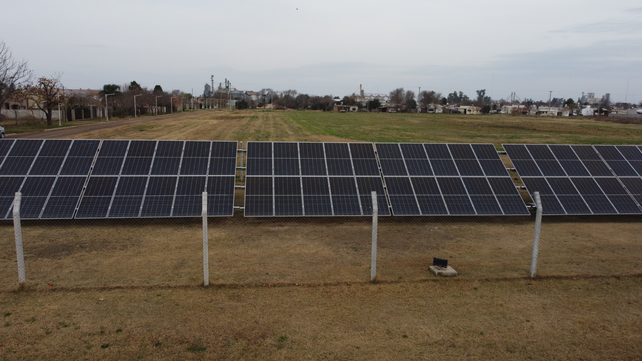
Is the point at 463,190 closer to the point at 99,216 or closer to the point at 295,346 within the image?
the point at 295,346

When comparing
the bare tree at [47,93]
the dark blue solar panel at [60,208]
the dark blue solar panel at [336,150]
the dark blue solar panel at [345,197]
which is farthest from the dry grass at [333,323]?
the bare tree at [47,93]

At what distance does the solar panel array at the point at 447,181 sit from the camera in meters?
15.4

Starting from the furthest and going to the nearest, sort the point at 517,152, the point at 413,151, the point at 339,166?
the point at 517,152, the point at 413,151, the point at 339,166

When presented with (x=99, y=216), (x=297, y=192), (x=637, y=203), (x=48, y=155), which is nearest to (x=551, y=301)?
(x=297, y=192)

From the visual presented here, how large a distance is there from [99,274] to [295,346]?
573cm

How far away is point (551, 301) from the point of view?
9.67 m

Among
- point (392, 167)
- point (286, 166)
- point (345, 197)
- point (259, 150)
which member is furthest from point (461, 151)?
point (259, 150)

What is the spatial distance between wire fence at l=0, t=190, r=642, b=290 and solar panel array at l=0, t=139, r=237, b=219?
57 cm

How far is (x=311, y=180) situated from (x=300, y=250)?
12.9ft

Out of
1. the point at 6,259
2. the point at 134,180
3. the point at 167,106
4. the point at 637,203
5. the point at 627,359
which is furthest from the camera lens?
the point at 167,106

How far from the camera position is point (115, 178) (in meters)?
15.3

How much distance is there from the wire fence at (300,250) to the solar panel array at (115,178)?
1.88 ft

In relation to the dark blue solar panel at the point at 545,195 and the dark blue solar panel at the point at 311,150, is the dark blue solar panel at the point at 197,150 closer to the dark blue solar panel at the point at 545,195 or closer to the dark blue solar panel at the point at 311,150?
the dark blue solar panel at the point at 311,150

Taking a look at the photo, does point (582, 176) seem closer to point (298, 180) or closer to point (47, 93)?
point (298, 180)
